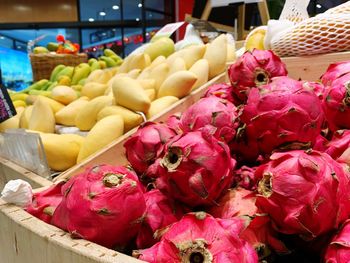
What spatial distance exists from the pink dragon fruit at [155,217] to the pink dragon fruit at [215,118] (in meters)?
0.14

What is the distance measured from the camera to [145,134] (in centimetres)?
75

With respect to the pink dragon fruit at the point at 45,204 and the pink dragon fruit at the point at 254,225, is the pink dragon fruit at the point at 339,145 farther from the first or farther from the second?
the pink dragon fruit at the point at 45,204

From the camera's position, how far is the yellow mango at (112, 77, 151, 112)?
1300 millimetres

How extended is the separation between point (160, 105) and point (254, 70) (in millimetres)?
552

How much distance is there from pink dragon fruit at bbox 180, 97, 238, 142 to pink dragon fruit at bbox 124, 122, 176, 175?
0.04 m

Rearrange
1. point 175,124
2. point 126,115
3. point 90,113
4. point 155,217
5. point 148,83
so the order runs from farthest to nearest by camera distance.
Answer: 1. point 148,83
2. point 90,113
3. point 126,115
4. point 175,124
5. point 155,217

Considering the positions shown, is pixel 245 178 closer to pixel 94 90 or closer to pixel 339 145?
pixel 339 145

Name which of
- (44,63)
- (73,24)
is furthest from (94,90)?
(73,24)

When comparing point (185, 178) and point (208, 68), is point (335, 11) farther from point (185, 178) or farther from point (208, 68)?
point (185, 178)

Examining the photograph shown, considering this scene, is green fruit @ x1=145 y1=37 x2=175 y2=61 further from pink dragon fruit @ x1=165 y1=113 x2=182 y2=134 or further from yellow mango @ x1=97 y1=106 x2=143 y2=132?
pink dragon fruit @ x1=165 y1=113 x2=182 y2=134

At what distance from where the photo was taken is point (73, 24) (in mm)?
6359

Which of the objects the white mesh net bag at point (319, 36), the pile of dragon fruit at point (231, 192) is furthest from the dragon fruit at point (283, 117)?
the white mesh net bag at point (319, 36)

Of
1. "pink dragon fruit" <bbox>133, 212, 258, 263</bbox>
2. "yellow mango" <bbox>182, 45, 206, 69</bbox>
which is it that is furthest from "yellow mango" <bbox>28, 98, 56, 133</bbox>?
"pink dragon fruit" <bbox>133, 212, 258, 263</bbox>

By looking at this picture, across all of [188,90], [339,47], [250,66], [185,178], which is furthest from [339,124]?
[188,90]
